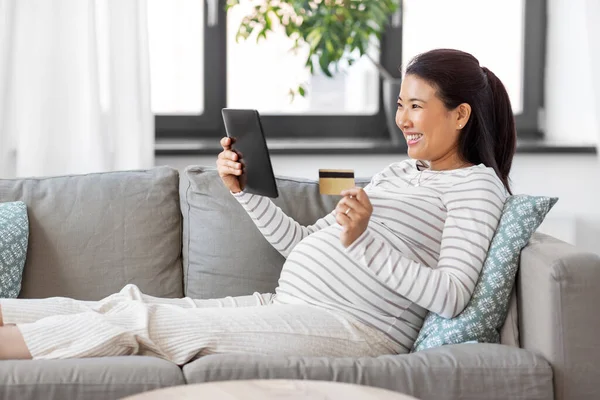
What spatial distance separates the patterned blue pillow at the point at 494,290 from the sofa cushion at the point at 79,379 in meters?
0.53

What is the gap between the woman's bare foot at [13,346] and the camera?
64.8 inches

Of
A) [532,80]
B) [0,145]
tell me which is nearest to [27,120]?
[0,145]

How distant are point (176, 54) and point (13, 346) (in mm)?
1736

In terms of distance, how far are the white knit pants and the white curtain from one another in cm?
98

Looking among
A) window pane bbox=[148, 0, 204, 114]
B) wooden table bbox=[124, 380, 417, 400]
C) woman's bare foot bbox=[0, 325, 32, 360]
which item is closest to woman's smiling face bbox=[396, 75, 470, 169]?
wooden table bbox=[124, 380, 417, 400]

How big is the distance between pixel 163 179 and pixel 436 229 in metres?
0.74

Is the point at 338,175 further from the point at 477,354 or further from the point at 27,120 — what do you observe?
the point at 27,120

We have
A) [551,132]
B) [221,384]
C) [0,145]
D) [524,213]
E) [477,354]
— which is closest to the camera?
[221,384]

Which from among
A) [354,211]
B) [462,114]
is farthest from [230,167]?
[462,114]

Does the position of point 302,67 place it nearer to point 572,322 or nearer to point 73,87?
point 73,87

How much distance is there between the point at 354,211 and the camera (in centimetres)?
172

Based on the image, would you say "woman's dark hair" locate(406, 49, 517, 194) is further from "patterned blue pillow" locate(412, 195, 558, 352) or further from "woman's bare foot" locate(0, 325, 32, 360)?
"woman's bare foot" locate(0, 325, 32, 360)

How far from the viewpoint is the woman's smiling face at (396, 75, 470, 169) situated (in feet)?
6.37

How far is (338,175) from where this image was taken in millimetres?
1840
